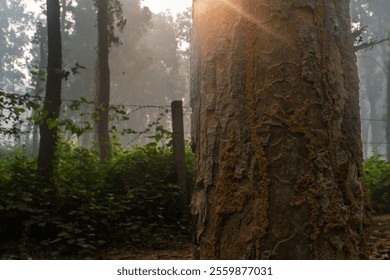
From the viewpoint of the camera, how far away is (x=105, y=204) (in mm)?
6391

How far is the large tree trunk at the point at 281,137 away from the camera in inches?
48.2

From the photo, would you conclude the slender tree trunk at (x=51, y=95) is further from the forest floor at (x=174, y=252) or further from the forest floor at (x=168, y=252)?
the forest floor at (x=174, y=252)

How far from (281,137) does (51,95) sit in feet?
19.8

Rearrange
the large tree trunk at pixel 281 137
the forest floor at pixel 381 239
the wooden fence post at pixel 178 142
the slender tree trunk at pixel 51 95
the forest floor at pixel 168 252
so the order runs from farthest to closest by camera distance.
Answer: the wooden fence post at pixel 178 142 → the slender tree trunk at pixel 51 95 → the forest floor at pixel 168 252 → the forest floor at pixel 381 239 → the large tree trunk at pixel 281 137

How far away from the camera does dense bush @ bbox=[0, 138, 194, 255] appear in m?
5.43

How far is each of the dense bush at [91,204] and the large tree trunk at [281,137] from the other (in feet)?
14.1

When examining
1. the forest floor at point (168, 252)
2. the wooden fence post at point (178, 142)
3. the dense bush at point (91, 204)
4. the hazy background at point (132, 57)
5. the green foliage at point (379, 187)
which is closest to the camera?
the forest floor at point (168, 252)

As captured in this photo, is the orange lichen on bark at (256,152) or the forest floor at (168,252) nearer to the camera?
the orange lichen on bark at (256,152)

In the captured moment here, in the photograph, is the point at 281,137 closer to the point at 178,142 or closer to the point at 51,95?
the point at 51,95

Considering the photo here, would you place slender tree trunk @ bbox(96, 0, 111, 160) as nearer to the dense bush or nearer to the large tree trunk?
the dense bush

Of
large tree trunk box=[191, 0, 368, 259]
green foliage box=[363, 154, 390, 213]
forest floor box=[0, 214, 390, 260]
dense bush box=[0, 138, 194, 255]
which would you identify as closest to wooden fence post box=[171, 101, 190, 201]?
dense bush box=[0, 138, 194, 255]

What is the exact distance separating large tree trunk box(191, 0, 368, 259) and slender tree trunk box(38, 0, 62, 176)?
5495 mm

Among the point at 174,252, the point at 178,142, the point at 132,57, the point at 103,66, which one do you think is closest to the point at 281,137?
the point at 174,252

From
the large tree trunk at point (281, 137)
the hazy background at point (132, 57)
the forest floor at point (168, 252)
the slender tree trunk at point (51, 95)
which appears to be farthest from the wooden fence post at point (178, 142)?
the hazy background at point (132, 57)
